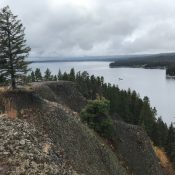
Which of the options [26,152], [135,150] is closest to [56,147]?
[26,152]

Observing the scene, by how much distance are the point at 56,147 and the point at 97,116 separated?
1479 centimetres

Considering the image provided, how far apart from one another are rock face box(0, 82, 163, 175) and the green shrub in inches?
136

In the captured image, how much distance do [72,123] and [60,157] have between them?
9.25 metres

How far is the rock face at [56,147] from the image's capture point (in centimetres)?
2223

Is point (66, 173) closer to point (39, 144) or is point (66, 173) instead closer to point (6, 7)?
point (39, 144)

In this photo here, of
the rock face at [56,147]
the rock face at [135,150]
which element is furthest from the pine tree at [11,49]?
the rock face at [135,150]

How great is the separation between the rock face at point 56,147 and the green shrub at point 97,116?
3.45 metres

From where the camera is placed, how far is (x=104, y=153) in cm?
3538

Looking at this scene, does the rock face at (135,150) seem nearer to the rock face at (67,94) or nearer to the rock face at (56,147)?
the rock face at (56,147)

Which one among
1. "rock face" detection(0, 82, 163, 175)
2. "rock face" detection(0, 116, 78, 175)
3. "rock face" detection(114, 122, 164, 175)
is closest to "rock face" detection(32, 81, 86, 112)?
"rock face" detection(114, 122, 164, 175)

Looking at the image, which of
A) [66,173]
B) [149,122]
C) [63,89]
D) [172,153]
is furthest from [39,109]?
[149,122]

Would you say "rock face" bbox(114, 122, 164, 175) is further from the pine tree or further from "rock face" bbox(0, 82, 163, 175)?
the pine tree

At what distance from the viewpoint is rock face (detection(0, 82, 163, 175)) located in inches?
875

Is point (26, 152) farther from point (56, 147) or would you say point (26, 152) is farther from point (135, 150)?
point (135, 150)
